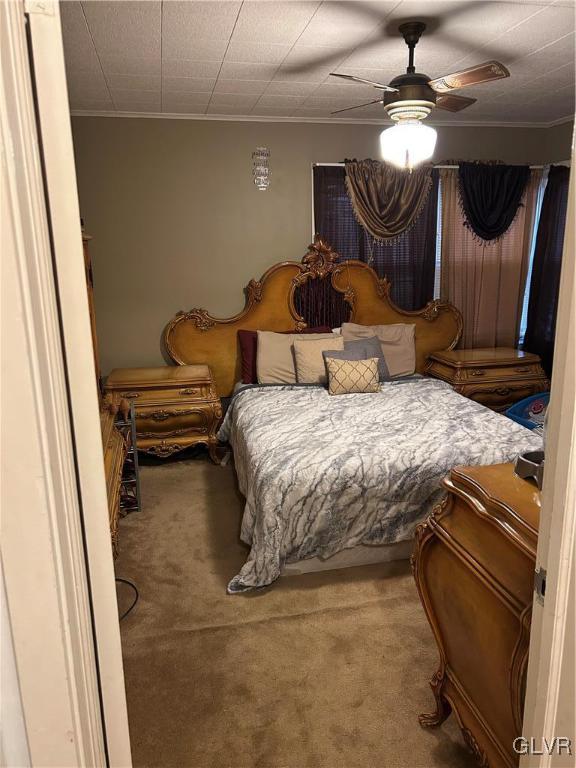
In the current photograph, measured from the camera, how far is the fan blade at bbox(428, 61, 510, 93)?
220 cm

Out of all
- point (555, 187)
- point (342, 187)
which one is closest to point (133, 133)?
point (342, 187)

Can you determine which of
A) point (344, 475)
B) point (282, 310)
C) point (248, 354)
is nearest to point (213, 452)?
point (248, 354)

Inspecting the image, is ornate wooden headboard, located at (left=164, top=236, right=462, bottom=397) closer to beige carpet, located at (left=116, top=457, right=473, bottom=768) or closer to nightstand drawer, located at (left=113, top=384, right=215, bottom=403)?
nightstand drawer, located at (left=113, top=384, right=215, bottom=403)

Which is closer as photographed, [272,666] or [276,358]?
[272,666]

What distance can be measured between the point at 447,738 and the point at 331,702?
401 millimetres

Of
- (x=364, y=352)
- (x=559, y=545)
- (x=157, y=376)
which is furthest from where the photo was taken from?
(x=364, y=352)

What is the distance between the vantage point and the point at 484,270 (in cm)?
473

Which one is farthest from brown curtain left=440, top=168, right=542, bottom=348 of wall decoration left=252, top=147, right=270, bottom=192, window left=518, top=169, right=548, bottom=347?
wall decoration left=252, top=147, right=270, bottom=192

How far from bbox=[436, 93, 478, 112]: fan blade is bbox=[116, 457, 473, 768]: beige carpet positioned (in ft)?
7.35

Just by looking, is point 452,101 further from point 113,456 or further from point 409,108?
point 113,456

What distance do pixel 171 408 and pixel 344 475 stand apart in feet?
5.49

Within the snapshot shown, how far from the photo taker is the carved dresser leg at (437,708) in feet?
5.94

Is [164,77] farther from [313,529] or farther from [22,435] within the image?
[22,435]

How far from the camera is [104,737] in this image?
1033mm
